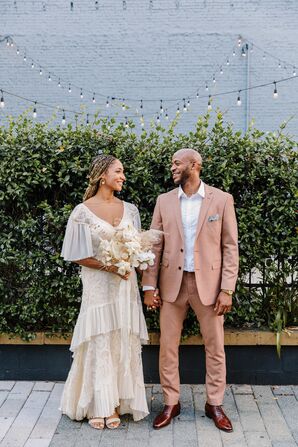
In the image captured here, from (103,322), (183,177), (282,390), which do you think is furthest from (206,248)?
(282,390)

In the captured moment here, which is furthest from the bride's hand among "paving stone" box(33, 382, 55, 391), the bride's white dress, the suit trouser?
"paving stone" box(33, 382, 55, 391)

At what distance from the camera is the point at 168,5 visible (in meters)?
10.4

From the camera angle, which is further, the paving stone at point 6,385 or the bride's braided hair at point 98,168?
the paving stone at point 6,385

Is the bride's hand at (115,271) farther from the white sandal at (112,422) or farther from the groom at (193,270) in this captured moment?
the white sandal at (112,422)

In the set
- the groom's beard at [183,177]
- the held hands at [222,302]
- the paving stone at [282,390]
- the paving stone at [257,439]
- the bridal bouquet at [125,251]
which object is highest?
the groom's beard at [183,177]

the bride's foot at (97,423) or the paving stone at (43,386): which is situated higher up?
the bride's foot at (97,423)

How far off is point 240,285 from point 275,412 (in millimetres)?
1057

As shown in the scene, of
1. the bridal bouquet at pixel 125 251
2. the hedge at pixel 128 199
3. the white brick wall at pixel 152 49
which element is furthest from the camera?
the white brick wall at pixel 152 49

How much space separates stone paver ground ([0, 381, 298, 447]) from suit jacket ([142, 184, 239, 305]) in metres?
0.94

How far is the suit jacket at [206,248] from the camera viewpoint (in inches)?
159

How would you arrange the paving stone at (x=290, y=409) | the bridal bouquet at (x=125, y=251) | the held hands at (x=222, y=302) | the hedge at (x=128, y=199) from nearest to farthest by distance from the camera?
the bridal bouquet at (x=125, y=251) < the held hands at (x=222, y=302) < the paving stone at (x=290, y=409) < the hedge at (x=128, y=199)

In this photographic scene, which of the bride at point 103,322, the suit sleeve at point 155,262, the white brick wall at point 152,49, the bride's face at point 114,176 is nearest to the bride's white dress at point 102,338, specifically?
the bride at point 103,322

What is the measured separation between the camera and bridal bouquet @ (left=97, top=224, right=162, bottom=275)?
3.80 m

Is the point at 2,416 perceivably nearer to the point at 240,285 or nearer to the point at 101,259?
the point at 101,259
